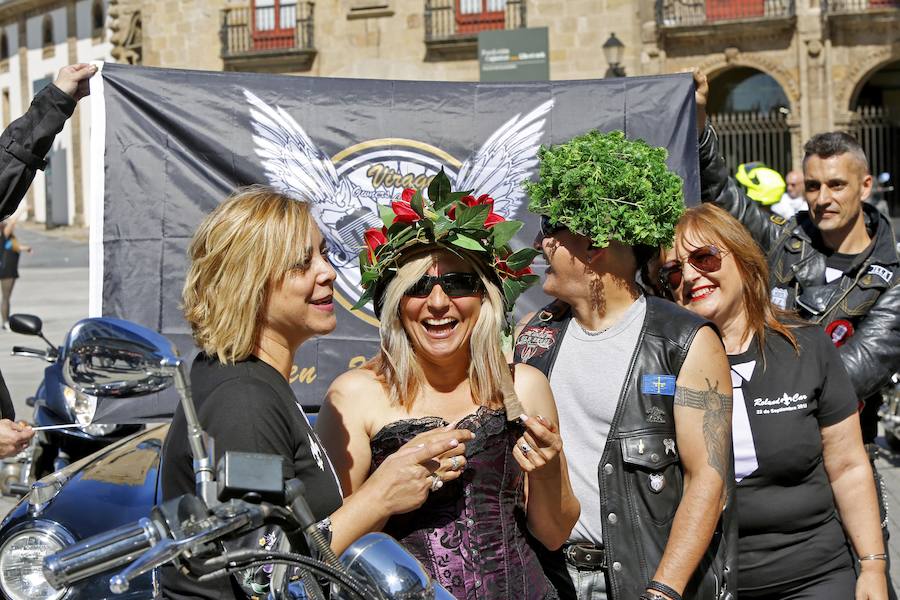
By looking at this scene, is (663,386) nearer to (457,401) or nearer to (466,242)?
(457,401)

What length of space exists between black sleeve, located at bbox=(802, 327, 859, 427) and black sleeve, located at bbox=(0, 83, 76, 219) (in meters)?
2.66

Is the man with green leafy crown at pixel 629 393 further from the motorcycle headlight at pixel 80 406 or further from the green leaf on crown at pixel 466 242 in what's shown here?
the motorcycle headlight at pixel 80 406

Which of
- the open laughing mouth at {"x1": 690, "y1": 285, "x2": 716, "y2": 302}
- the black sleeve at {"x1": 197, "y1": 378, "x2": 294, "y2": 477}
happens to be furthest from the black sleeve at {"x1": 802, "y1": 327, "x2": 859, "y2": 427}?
the black sleeve at {"x1": 197, "y1": 378, "x2": 294, "y2": 477}

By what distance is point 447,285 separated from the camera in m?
3.03

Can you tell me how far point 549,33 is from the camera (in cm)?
2794

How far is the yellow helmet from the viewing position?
1170cm

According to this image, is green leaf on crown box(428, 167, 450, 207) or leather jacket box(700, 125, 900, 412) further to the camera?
leather jacket box(700, 125, 900, 412)

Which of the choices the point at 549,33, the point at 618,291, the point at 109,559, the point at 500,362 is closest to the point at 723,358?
the point at 618,291

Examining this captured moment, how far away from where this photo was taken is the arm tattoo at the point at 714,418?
10.4 ft

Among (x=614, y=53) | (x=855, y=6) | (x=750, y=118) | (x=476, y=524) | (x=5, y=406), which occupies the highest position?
(x=855, y=6)

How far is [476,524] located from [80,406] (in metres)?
4.18

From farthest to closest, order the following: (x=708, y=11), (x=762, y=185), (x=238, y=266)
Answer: (x=708, y=11)
(x=762, y=185)
(x=238, y=266)

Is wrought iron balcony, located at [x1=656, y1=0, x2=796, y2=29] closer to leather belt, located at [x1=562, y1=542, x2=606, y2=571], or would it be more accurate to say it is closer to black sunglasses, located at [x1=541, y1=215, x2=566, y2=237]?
black sunglasses, located at [x1=541, y1=215, x2=566, y2=237]

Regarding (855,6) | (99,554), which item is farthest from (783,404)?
(855,6)
